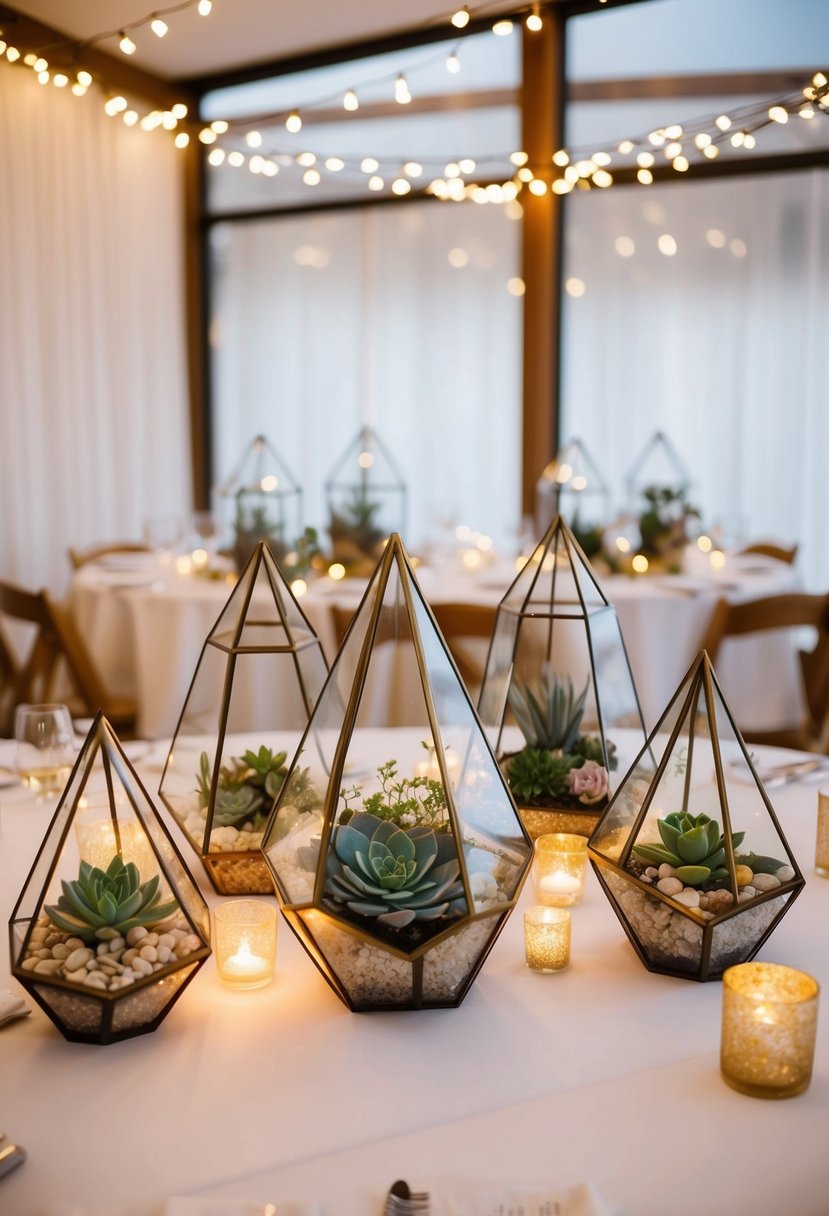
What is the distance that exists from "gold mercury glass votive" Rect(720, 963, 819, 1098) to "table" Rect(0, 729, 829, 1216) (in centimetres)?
2

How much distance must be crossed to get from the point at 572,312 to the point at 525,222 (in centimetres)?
53

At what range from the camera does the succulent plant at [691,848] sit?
1240 millimetres

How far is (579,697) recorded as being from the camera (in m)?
1.75

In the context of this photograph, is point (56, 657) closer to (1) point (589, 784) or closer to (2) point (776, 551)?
(1) point (589, 784)

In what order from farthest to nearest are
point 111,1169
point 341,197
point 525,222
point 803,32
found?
point 341,197, point 525,222, point 803,32, point 111,1169

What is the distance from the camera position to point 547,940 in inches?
50.8

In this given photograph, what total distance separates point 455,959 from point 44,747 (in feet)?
2.91

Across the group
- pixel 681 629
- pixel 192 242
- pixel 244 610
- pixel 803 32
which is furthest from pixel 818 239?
pixel 244 610

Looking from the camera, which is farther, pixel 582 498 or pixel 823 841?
pixel 582 498

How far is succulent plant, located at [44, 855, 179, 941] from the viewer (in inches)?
45.1

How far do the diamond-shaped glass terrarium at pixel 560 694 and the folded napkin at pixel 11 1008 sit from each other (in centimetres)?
75

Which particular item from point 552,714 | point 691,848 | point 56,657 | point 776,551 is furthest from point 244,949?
point 776,551

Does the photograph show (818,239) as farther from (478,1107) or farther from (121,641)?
(478,1107)

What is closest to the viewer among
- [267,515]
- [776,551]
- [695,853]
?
[695,853]
